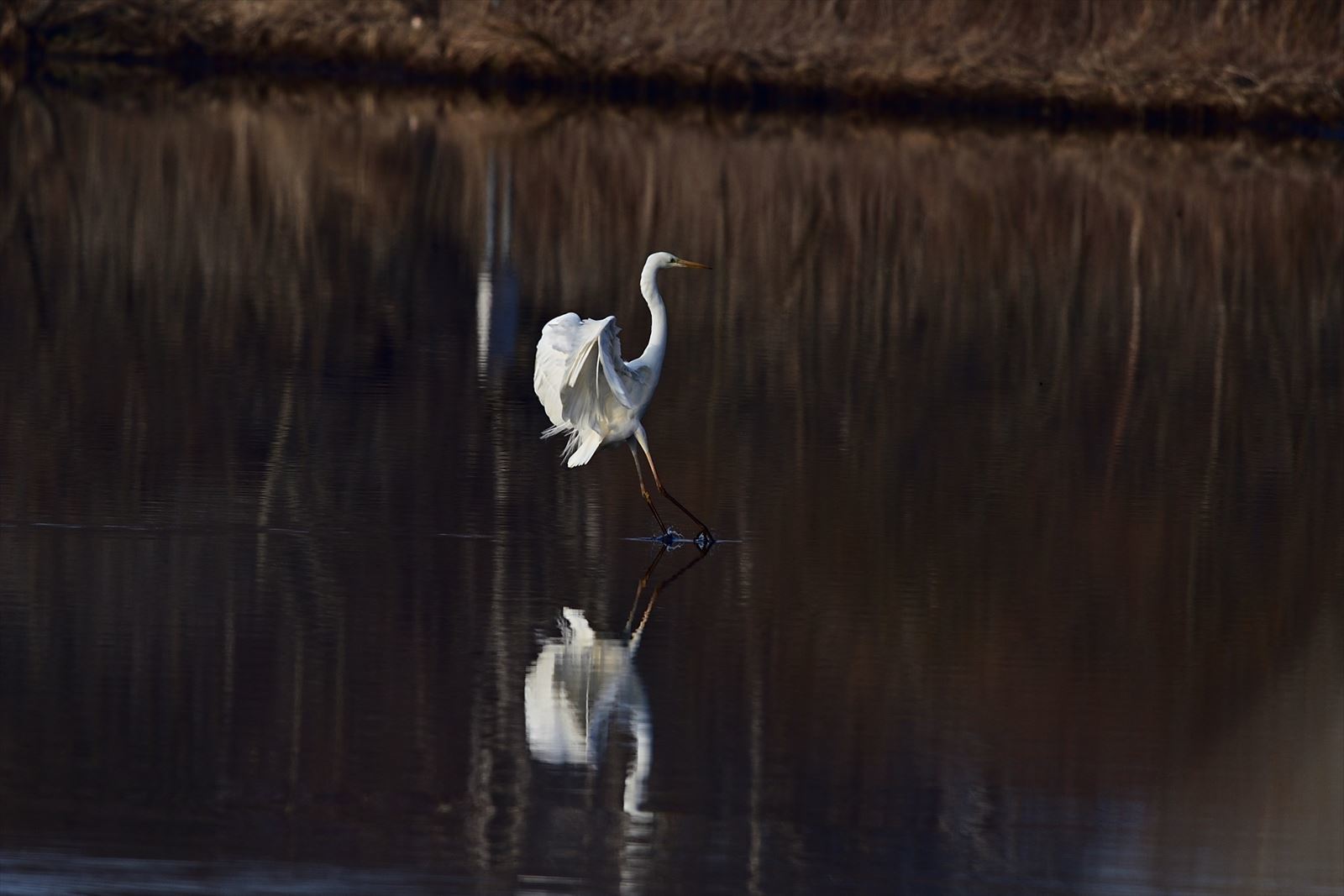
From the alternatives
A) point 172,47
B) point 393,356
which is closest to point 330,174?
point 393,356

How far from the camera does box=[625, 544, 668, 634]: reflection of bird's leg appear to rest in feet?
26.6

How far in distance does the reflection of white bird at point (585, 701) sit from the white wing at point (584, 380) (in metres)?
1.35

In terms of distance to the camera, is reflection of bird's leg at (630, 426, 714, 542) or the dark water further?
reflection of bird's leg at (630, 426, 714, 542)

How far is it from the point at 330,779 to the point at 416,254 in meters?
11.7

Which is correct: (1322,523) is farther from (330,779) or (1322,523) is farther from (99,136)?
(99,136)

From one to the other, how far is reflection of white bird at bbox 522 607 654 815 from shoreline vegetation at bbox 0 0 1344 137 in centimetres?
2324

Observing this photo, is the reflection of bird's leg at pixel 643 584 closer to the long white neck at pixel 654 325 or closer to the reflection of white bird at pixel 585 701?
the reflection of white bird at pixel 585 701

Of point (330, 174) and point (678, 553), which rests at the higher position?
point (330, 174)

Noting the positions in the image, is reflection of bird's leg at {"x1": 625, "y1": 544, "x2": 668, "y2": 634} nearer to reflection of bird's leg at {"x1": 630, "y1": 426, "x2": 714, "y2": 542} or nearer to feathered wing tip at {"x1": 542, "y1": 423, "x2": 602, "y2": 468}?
reflection of bird's leg at {"x1": 630, "y1": 426, "x2": 714, "y2": 542}

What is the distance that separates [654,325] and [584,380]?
641 mm

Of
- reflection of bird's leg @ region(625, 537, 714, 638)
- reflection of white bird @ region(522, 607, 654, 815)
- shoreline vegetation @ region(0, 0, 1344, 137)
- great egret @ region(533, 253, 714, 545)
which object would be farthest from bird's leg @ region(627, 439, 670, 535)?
shoreline vegetation @ region(0, 0, 1344, 137)

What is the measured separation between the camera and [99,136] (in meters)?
24.3

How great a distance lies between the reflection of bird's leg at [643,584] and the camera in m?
8.09

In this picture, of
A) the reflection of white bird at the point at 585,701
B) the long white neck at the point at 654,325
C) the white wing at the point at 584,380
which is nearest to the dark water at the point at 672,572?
the reflection of white bird at the point at 585,701
